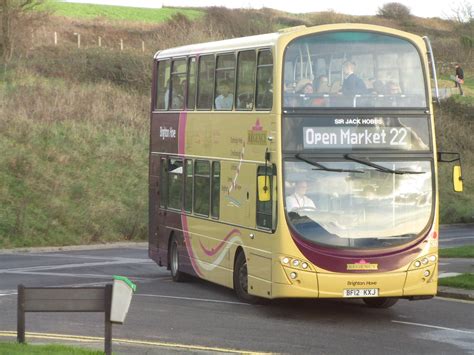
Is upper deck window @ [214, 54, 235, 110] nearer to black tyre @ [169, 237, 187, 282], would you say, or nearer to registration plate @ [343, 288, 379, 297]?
black tyre @ [169, 237, 187, 282]

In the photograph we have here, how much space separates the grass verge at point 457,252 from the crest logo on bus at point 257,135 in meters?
13.1

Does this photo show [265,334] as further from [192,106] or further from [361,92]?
[192,106]

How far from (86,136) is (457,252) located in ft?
56.8

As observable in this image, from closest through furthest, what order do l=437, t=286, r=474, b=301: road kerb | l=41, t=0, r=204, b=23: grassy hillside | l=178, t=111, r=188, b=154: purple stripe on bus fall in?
l=437, t=286, r=474, b=301: road kerb → l=178, t=111, r=188, b=154: purple stripe on bus → l=41, t=0, r=204, b=23: grassy hillside

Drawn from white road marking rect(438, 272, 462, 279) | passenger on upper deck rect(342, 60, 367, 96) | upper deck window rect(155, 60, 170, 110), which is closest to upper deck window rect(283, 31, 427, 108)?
Answer: passenger on upper deck rect(342, 60, 367, 96)

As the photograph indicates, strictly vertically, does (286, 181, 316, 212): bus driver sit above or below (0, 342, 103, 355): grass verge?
above

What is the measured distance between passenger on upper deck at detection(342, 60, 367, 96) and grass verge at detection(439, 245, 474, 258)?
13.5 meters

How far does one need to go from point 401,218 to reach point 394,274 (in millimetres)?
871

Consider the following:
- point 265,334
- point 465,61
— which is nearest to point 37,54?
point 465,61

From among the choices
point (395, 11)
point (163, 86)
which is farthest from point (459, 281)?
point (395, 11)

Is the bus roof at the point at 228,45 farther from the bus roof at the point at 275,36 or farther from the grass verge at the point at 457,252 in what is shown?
the grass verge at the point at 457,252

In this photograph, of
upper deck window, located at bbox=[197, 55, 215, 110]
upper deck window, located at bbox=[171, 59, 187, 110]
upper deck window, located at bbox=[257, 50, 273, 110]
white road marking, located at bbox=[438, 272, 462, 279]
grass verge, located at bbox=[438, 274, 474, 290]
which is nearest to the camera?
upper deck window, located at bbox=[257, 50, 273, 110]

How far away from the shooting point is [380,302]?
66.7 feet

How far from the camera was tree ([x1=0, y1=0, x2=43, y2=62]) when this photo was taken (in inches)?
2114
